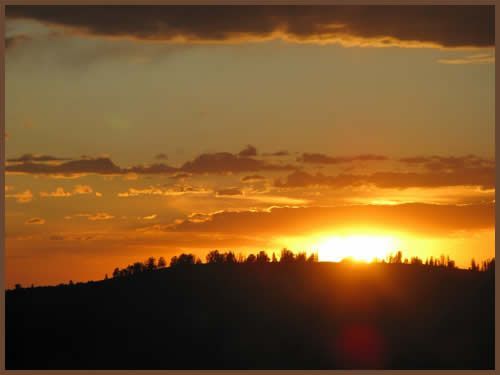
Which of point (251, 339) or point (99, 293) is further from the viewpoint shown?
point (99, 293)

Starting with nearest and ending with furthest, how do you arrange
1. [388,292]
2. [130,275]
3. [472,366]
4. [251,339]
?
[472,366] < [251,339] < [388,292] < [130,275]

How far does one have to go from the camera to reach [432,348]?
5025cm

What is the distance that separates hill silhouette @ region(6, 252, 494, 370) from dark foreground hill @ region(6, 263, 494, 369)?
0.06 m

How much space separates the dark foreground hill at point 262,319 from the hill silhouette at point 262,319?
6cm

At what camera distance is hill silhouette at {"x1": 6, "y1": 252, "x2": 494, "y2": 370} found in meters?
50.2

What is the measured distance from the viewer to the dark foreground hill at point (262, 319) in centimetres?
5022

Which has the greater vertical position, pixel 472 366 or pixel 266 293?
pixel 266 293

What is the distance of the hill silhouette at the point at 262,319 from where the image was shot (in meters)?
50.2

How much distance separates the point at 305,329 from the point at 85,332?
1162cm

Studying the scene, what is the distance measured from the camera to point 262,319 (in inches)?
2138

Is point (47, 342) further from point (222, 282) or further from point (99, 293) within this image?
point (222, 282)

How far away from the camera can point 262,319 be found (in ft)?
178

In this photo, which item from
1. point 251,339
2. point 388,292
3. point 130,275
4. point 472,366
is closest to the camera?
point 472,366

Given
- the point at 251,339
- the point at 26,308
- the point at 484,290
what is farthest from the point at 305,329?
the point at 26,308
